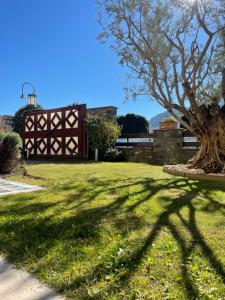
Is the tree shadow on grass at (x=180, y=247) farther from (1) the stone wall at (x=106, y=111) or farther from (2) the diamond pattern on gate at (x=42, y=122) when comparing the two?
(2) the diamond pattern on gate at (x=42, y=122)

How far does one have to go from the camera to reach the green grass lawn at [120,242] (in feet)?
7.08

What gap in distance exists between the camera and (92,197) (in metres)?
4.91

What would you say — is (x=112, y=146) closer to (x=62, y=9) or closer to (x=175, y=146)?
(x=175, y=146)

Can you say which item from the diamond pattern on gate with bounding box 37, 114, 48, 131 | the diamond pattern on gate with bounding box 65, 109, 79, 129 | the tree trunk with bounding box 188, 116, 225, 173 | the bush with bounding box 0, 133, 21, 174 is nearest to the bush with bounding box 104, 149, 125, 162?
the diamond pattern on gate with bounding box 65, 109, 79, 129

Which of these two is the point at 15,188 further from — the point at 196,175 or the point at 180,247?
the point at 196,175

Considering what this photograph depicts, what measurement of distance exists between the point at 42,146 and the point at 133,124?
20.1 ft

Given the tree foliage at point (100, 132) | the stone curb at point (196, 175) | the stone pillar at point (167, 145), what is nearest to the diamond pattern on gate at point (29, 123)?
the tree foliage at point (100, 132)

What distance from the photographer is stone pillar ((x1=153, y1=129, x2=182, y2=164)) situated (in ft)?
39.7

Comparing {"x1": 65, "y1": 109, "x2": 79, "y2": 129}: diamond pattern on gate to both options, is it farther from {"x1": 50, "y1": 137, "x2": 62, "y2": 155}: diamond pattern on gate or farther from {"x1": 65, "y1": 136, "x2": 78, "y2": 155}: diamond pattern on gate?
{"x1": 50, "y1": 137, "x2": 62, "y2": 155}: diamond pattern on gate

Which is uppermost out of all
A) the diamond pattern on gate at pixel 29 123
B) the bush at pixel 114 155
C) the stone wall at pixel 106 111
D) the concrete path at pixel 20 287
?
the stone wall at pixel 106 111

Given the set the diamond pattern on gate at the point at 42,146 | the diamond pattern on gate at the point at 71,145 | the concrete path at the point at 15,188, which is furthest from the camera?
the diamond pattern on gate at the point at 42,146

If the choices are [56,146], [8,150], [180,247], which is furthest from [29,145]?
[180,247]

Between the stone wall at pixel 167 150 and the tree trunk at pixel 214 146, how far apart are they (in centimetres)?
385

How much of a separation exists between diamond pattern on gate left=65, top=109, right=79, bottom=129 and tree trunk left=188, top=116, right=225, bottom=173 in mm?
7702
